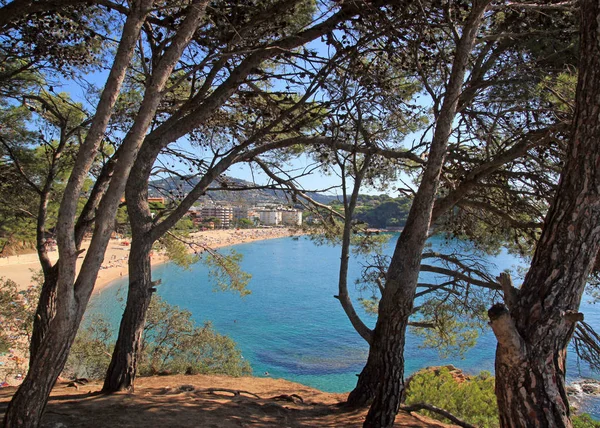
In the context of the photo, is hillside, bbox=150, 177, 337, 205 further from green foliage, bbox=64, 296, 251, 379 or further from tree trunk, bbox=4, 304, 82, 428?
green foliage, bbox=64, 296, 251, 379

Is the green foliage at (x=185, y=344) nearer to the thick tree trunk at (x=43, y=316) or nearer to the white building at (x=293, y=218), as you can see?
the white building at (x=293, y=218)

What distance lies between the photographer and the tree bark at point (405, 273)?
3.12m

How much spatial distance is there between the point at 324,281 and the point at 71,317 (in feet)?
90.8

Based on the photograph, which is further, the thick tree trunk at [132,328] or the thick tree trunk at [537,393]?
the thick tree trunk at [132,328]

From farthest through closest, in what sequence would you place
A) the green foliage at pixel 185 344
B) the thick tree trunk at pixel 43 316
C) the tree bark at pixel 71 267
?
the green foliage at pixel 185 344 < the thick tree trunk at pixel 43 316 < the tree bark at pixel 71 267

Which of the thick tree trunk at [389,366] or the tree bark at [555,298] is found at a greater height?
the tree bark at [555,298]

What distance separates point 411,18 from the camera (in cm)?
365

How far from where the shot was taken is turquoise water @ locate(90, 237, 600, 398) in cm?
1402

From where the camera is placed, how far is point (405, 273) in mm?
3178

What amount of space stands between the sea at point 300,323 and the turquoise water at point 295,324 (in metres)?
0.03

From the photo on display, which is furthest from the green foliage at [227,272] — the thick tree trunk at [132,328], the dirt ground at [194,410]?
the thick tree trunk at [132,328]

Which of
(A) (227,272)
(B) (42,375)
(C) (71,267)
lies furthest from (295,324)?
(C) (71,267)

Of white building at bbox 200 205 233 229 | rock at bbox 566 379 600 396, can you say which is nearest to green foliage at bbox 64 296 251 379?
white building at bbox 200 205 233 229

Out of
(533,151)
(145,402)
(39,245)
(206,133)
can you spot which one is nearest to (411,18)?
(533,151)
